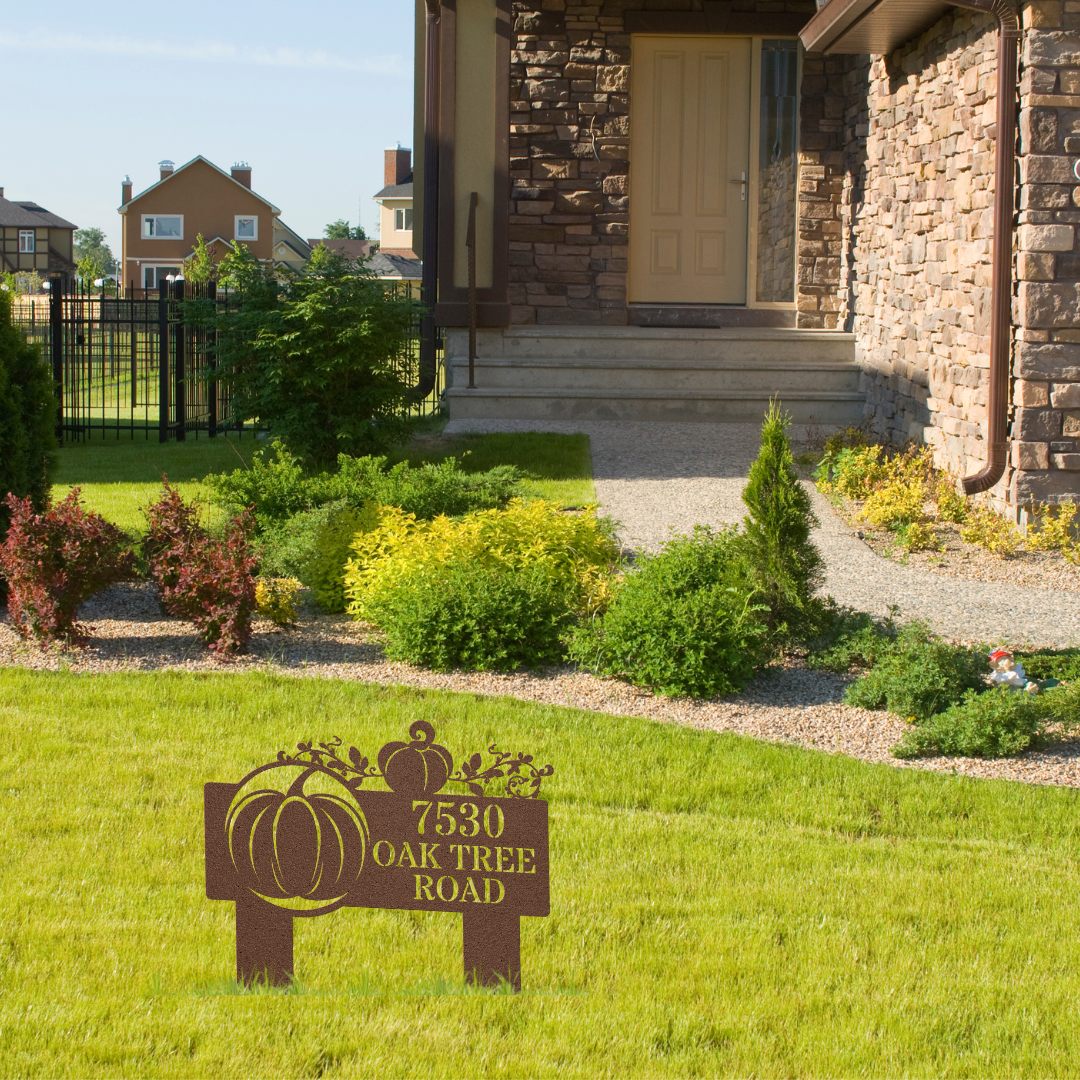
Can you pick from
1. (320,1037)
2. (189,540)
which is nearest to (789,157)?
(189,540)

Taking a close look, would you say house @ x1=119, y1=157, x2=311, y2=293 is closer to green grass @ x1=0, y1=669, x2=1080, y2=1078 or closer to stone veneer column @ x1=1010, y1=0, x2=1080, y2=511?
stone veneer column @ x1=1010, y1=0, x2=1080, y2=511

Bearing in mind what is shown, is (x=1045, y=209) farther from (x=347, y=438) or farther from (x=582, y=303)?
(x=582, y=303)

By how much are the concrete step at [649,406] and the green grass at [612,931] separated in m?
6.42

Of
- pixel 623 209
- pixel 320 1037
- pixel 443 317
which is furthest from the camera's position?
pixel 623 209

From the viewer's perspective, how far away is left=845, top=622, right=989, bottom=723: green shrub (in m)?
4.80

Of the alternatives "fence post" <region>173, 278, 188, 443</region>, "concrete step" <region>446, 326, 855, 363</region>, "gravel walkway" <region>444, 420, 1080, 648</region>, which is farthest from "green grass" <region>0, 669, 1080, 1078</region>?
"fence post" <region>173, 278, 188, 443</region>

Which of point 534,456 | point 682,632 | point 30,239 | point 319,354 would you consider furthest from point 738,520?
point 30,239

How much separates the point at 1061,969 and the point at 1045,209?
562cm

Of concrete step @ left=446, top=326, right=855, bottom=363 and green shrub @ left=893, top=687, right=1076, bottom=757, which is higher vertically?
concrete step @ left=446, top=326, right=855, bottom=363

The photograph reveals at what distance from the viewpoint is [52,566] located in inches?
213

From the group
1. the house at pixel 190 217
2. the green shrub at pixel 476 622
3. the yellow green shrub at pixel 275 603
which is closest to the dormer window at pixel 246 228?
the house at pixel 190 217

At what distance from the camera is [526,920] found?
3230 millimetres

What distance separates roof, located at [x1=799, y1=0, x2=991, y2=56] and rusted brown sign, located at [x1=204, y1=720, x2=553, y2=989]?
716 cm

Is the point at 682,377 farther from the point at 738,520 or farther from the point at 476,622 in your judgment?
the point at 476,622
